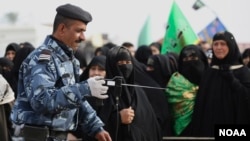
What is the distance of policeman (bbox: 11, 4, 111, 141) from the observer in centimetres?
391

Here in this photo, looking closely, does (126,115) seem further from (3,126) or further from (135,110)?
(3,126)

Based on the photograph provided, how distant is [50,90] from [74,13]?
1.85ft

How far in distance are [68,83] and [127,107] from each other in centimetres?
162

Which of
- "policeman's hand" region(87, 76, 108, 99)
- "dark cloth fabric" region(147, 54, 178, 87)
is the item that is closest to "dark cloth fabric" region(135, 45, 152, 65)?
"dark cloth fabric" region(147, 54, 178, 87)

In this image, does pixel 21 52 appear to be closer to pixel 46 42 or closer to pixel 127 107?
pixel 127 107

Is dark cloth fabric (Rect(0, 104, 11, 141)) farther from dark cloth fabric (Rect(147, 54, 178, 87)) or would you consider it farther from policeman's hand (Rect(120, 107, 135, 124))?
dark cloth fabric (Rect(147, 54, 178, 87))

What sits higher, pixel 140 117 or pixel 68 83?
pixel 68 83

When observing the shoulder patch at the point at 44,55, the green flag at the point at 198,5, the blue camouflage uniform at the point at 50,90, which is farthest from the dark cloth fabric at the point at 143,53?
the shoulder patch at the point at 44,55

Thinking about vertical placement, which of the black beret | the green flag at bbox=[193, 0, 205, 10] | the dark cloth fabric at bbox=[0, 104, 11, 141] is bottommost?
the dark cloth fabric at bbox=[0, 104, 11, 141]

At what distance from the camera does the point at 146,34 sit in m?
14.6

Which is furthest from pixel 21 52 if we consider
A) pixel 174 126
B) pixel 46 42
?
pixel 46 42

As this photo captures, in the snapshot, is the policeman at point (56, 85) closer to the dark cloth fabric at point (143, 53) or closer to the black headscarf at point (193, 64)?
the black headscarf at point (193, 64)

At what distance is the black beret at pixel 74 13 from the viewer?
4176mm

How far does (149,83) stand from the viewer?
6.86 m
